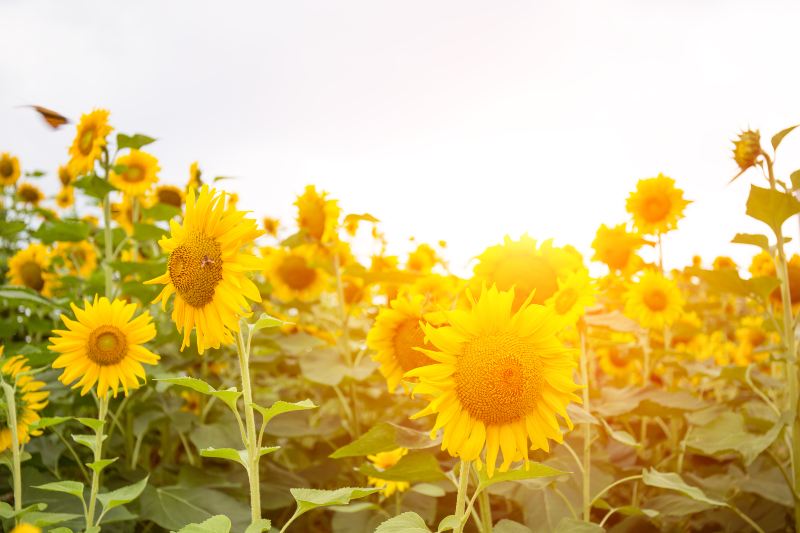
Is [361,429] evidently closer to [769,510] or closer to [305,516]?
[305,516]

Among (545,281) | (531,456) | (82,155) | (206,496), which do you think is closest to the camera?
(545,281)

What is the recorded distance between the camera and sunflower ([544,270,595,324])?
78.5 inches

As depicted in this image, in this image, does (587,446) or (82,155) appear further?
(82,155)

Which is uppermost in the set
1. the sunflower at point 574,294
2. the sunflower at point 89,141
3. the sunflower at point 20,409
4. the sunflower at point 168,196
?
the sunflower at point 89,141

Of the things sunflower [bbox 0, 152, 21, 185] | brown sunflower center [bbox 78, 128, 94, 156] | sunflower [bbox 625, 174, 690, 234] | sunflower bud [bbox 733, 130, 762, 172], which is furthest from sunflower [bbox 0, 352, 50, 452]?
sunflower [bbox 0, 152, 21, 185]

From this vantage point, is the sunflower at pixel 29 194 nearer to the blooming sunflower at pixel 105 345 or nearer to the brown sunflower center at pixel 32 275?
the brown sunflower center at pixel 32 275

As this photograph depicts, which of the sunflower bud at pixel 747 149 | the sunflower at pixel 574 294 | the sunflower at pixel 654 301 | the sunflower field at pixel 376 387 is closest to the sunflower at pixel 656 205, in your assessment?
the sunflower field at pixel 376 387

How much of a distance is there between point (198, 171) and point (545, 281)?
2577 millimetres

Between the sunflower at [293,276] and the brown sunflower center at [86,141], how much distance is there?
144cm

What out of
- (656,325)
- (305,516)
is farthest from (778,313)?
(305,516)

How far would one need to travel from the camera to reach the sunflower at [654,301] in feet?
12.5

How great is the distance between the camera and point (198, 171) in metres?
3.91

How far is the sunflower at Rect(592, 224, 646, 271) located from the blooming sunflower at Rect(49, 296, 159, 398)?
2503mm

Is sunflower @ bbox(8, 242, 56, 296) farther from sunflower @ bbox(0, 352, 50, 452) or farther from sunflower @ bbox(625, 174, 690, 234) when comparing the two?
sunflower @ bbox(625, 174, 690, 234)
